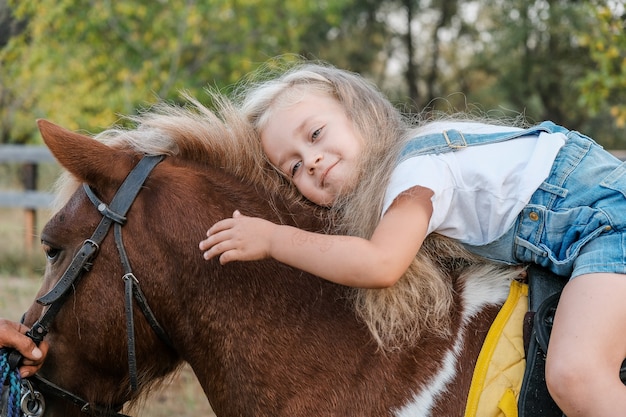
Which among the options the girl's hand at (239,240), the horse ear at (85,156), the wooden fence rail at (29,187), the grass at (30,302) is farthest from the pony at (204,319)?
the wooden fence rail at (29,187)

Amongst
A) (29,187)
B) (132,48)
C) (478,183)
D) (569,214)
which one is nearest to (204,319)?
(478,183)

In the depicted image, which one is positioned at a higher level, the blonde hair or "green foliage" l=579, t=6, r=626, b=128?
the blonde hair

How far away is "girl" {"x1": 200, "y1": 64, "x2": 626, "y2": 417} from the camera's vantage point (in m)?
1.71

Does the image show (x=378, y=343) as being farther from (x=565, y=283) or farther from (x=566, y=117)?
(x=566, y=117)

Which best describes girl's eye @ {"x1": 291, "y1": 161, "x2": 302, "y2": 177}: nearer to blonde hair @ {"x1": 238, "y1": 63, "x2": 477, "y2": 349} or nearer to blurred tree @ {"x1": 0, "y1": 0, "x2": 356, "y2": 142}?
blonde hair @ {"x1": 238, "y1": 63, "x2": 477, "y2": 349}

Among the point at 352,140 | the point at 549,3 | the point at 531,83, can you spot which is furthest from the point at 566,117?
the point at 352,140

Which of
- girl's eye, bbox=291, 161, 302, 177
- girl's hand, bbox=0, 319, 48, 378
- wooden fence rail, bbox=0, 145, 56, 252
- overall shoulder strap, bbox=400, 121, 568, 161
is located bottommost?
wooden fence rail, bbox=0, 145, 56, 252

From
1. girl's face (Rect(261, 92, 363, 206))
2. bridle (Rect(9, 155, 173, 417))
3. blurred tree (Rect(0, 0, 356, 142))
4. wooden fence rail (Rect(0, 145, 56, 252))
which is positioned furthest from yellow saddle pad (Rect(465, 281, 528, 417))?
blurred tree (Rect(0, 0, 356, 142))

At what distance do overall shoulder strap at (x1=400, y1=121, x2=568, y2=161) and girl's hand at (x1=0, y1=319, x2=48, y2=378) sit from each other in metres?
1.26

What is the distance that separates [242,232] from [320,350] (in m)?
0.42

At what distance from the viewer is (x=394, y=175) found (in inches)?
76.2

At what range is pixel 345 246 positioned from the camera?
71.1 inches

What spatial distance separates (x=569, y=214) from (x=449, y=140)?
0.41 m

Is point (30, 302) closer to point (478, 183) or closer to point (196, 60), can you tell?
point (478, 183)
